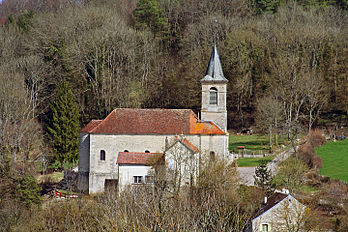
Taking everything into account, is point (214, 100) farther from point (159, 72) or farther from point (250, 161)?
point (159, 72)

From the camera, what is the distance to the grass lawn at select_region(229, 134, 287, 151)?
161 ft

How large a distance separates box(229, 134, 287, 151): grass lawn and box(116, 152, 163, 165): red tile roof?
1413cm

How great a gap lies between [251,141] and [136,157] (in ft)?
65.1

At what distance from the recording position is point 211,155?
36719 mm

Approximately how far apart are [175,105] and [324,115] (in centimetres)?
1654

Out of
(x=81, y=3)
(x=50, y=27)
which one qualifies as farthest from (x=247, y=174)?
(x=81, y=3)

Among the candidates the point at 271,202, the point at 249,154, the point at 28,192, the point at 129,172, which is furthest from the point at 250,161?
the point at 28,192

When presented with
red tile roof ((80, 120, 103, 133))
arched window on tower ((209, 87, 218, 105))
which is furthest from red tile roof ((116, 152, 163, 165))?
arched window on tower ((209, 87, 218, 105))

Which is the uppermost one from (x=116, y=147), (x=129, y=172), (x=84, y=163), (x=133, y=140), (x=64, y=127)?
(x=64, y=127)

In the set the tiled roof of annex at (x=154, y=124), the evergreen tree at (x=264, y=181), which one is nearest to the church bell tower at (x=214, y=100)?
the tiled roof of annex at (x=154, y=124)

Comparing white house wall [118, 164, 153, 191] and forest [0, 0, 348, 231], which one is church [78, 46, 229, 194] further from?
forest [0, 0, 348, 231]

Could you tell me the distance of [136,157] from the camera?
35312 millimetres

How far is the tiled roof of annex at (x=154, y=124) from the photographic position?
36594mm

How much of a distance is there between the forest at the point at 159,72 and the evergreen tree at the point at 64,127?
0.32 feet
